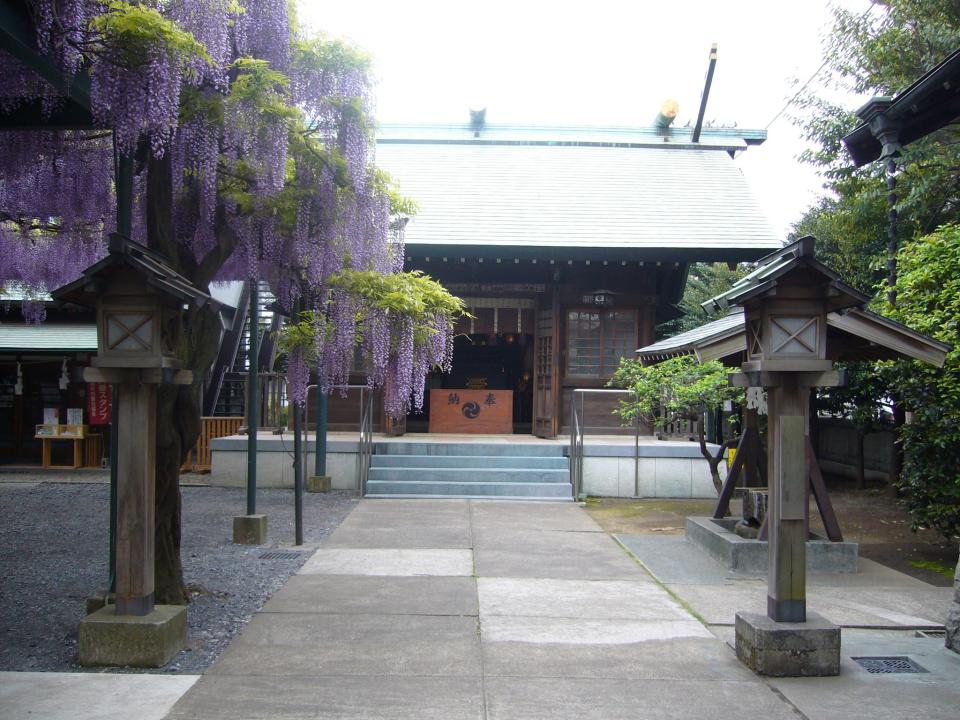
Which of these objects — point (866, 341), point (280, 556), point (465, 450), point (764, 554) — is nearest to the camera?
point (866, 341)

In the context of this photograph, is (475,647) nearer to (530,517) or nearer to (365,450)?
(530,517)

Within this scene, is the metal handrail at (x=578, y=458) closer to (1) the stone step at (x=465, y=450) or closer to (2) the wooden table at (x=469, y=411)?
(1) the stone step at (x=465, y=450)

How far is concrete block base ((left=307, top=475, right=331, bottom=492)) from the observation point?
1162 centimetres

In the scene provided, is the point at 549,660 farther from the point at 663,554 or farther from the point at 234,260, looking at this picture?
the point at 234,260

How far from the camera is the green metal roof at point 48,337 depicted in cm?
1351

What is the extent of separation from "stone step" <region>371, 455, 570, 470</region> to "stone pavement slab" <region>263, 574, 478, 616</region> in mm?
5433

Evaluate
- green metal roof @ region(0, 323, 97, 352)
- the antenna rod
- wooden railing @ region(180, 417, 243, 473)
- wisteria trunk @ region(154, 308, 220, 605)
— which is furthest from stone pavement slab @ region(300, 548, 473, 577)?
the antenna rod

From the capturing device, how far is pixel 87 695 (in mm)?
3916

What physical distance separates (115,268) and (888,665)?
5.20 m

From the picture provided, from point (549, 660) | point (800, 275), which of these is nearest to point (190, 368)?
point (549, 660)

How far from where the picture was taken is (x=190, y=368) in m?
5.71

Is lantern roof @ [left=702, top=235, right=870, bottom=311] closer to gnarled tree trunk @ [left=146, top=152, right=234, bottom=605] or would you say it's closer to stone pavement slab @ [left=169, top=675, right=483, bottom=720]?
stone pavement slab @ [left=169, top=675, right=483, bottom=720]

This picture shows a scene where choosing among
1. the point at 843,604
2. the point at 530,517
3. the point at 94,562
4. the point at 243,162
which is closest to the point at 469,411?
the point at 530,517

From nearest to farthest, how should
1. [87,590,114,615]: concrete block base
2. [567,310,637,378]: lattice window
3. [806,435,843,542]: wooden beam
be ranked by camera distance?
[87,590,114,615]: concrete block base < [806,435,843,542]: wooden beam < [567,310,637,378]: lattice window
